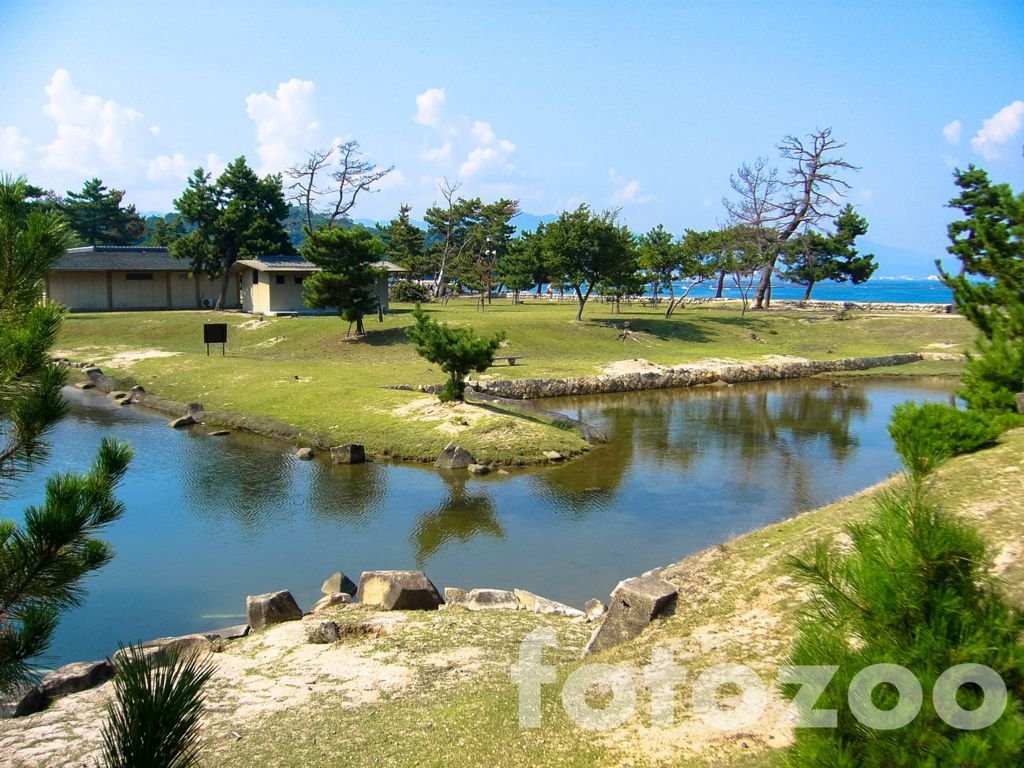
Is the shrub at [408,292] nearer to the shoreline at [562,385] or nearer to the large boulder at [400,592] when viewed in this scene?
the shoreline at [562,385]

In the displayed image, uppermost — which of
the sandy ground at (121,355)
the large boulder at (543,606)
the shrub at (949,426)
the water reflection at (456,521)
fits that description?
the shrub at (949,426)

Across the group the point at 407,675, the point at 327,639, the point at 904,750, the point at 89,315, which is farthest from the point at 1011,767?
the point at 89,315

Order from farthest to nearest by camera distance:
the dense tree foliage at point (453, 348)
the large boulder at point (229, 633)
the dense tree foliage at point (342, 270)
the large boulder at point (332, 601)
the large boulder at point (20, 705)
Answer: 1. the dense tree foliage at point (342, 270)
2. the dense tree foliage at point (453, 348)
3. the large boulder at point (332, 601)
4. the large boulder at point (229, 633)
5. the large boulder at point (20, 705)

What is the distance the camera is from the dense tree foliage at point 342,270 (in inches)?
1547

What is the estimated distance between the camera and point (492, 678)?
8.27m

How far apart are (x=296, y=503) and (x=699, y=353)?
27.7 meters

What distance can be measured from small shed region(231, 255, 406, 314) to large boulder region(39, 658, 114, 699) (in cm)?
3911

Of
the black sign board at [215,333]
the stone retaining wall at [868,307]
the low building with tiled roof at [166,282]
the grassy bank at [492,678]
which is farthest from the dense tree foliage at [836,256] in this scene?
the grassy bank at [492,678]

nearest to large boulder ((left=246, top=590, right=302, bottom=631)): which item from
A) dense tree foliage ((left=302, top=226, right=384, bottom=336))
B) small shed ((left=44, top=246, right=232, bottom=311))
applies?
dense tree foliage ((left=302, top=226, right=384, bottom=336))

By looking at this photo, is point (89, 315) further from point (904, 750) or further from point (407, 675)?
point (904, 750)

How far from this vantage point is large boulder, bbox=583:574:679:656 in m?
8.62

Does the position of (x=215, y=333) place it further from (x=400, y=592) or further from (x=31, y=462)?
(x=31, y=462)

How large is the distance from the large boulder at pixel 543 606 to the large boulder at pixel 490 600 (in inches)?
4.2

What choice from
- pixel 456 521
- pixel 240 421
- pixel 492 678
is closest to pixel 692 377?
pixel 240 421
